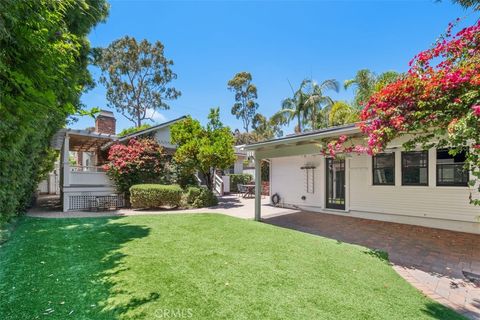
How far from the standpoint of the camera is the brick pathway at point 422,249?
4043mm

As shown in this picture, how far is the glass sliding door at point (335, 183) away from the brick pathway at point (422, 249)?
35.2 inches

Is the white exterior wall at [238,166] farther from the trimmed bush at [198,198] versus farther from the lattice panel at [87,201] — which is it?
the lattice panel at [87,201]

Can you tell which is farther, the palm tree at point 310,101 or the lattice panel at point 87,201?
the palm tree at point 310,101

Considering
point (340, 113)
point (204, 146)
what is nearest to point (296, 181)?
point (204, 146)

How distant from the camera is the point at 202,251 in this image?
526 centimetres

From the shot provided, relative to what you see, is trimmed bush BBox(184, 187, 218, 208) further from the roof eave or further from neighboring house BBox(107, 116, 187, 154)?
the roof eave

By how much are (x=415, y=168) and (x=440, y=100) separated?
5.88 m

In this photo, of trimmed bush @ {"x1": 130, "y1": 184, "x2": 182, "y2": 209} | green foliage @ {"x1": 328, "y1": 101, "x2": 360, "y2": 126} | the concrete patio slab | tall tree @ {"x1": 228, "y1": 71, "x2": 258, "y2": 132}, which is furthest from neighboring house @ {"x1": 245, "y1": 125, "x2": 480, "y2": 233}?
tall tree @ {"x1": 228, "y1": 71, "x2": 258, "y2": 132}

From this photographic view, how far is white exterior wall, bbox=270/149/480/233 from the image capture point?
802 centimetres

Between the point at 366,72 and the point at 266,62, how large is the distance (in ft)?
21.9

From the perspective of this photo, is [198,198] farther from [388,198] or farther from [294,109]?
[294,109]

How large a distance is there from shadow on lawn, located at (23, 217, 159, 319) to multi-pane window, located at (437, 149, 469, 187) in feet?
30.6

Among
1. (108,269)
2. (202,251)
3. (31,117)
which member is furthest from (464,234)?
(31,117)

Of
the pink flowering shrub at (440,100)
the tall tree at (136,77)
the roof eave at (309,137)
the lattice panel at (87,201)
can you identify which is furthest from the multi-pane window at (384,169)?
the tall tree at (136,77)
